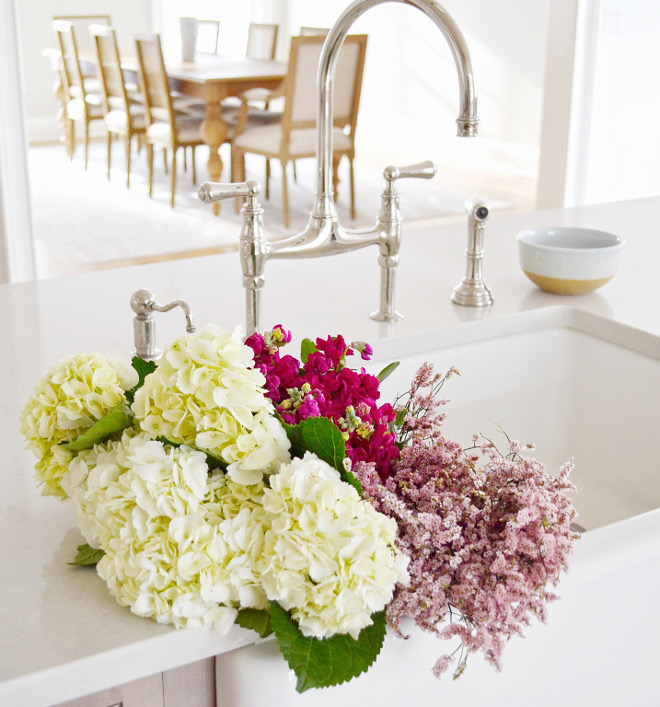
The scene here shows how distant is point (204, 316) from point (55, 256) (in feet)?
12.1

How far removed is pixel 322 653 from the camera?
64cm

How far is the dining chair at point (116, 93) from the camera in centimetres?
595

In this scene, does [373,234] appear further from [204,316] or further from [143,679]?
[143,679]

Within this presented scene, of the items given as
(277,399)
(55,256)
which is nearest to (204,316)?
(277,399)

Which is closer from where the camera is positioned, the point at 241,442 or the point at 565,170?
the point at 241,442

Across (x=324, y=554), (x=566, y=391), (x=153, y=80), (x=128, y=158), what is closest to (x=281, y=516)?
(x=324, y=554)

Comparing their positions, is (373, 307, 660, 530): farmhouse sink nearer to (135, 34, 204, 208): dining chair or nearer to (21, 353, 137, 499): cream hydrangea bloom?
(21, 353, 137, 499): cream hydrangea bloom

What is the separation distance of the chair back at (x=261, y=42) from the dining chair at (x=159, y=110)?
1354 millimetres

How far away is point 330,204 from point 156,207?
4724 mm

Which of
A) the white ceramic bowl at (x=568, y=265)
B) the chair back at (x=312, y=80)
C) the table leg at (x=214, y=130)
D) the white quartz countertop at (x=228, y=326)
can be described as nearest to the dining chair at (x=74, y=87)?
the table leg at (x=214, y=130)

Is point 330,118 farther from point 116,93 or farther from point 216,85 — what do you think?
point 116,93

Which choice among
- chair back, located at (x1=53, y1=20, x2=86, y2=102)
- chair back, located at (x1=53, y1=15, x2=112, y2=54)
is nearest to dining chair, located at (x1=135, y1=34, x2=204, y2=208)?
chair back, located at (x1=53, y1=20, x2=86, y2=102)

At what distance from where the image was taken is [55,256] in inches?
190

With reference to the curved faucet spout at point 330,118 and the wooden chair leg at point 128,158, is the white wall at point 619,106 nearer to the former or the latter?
the wooden chair leg at point 128,158
